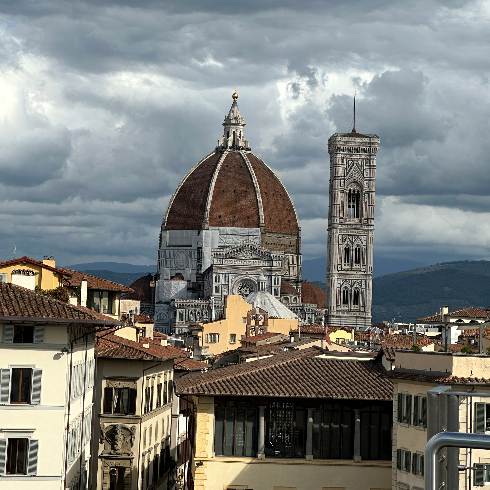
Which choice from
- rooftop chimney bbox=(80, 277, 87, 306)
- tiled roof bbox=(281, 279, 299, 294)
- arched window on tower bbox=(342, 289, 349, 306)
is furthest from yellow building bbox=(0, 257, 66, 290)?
tiled roof bbox=(281, 279, 299, 294)

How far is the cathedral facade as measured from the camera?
16050cm

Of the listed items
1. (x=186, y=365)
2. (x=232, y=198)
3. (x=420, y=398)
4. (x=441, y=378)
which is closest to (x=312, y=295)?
(x=232, y=198)

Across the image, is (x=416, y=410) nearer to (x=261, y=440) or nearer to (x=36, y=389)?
(x=261, y=440)

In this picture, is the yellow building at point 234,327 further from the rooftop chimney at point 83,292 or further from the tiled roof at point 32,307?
the tiled roof at point 32,307

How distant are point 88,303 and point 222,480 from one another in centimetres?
1534

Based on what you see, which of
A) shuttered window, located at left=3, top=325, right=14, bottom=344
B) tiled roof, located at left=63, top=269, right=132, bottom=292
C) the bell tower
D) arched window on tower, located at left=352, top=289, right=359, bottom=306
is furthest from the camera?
arched window on tower, located at left=352, top=289, right=359, bottom=306

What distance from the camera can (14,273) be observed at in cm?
3234

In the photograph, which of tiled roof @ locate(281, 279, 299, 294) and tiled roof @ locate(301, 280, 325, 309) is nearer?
tiled roof @ locate(281, 279, 299, 294)

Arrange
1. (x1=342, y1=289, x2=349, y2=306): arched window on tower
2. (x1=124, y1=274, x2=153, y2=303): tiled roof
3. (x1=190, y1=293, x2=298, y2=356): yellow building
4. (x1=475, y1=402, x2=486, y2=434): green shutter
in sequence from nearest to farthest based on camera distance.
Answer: (x1=475, y1=402, x2=486, y2=434): green shutter, (x1=190, y1=293, x2=298, y2=356): yellow building, (x1=342, y1=289, x2=349, y2=306): arched window on tower, (x1=124, y1=274, x2=153, y2=303): tiled roof

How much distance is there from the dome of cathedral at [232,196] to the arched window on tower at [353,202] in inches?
930

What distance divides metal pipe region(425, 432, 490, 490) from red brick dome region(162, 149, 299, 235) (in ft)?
570

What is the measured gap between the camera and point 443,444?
5305 mm

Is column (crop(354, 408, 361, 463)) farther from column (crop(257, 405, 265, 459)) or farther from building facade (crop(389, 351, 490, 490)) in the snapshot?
building facade (crop(389, 351, 490, 490))

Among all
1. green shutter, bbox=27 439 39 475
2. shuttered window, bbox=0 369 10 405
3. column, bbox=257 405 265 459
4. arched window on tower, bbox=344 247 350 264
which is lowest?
green shutter, bbox=27 439 39 475
